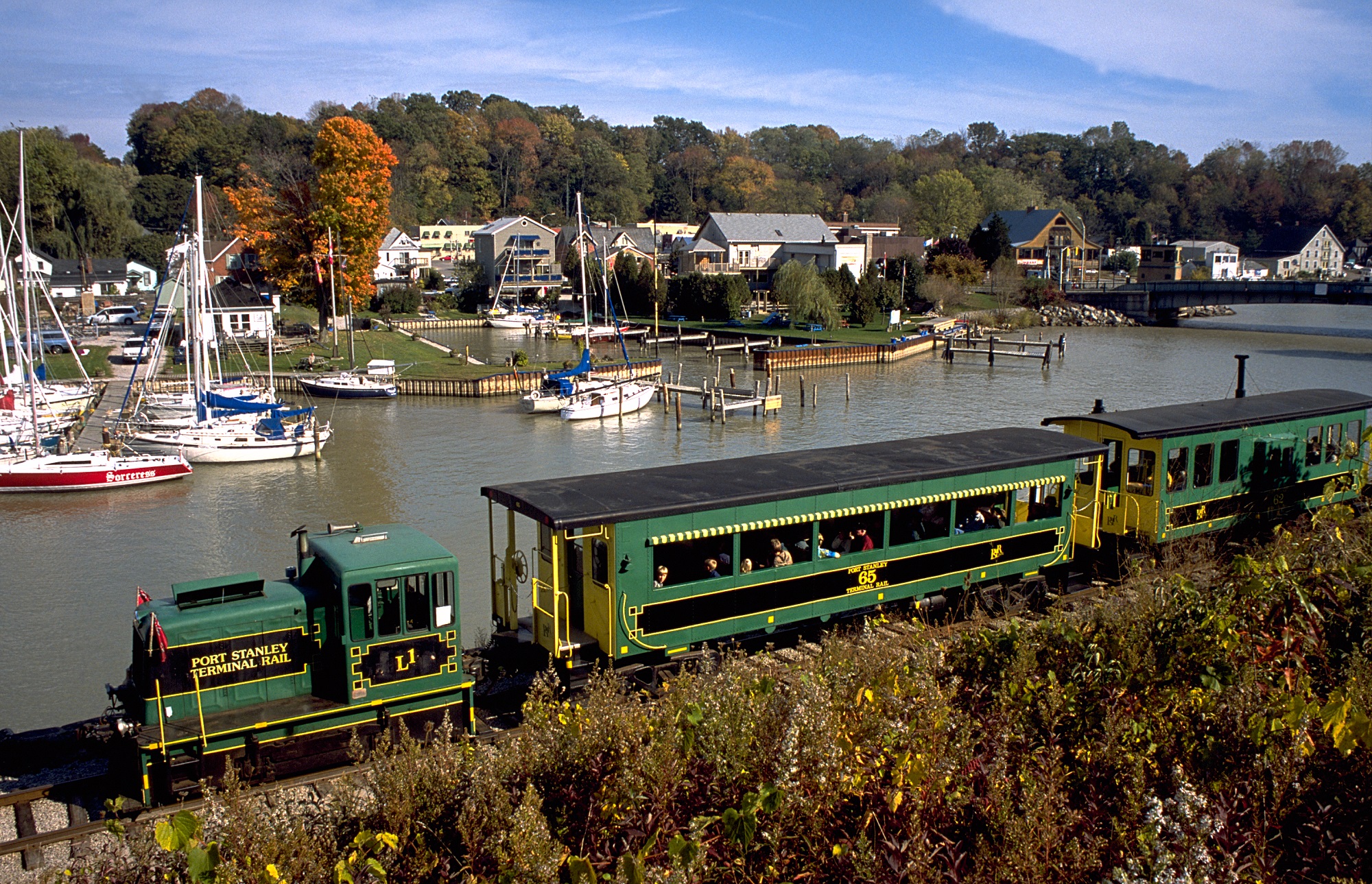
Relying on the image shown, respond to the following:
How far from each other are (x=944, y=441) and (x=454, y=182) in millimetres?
125002

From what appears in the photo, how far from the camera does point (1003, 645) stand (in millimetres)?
9039

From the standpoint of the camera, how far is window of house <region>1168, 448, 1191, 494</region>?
17.0 meters

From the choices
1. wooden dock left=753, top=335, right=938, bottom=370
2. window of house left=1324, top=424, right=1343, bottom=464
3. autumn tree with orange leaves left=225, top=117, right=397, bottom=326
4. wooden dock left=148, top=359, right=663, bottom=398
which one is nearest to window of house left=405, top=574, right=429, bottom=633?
window of house left=1324, top=424, right=1343, bottom=464

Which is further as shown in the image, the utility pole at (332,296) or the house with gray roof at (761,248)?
the house with gray roof at (761,248)

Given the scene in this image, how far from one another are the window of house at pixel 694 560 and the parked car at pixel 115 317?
6266 centimetres

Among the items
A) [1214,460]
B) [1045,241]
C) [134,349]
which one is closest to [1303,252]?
[1045,241]

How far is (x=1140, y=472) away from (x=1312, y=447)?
5.38 metres

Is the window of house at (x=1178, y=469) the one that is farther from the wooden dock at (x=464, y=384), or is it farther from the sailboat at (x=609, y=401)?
the wooden dock at (x=464, y=384)

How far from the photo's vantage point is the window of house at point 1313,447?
1964 centimetres

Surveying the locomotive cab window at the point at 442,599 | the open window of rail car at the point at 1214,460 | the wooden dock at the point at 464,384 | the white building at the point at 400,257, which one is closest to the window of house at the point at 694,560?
the locomotive cab window at the point at 442,599

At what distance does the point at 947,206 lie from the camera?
112 m

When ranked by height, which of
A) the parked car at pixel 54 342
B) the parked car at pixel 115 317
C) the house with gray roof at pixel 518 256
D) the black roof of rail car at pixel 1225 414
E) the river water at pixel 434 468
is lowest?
the river water at pixel 434 468

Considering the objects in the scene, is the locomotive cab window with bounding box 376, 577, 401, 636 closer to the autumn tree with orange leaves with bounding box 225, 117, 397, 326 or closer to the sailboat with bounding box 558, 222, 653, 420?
the sailboat with bounding box 558, 222, 653, 420

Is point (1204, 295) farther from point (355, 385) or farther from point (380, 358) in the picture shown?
point (355, 385)
